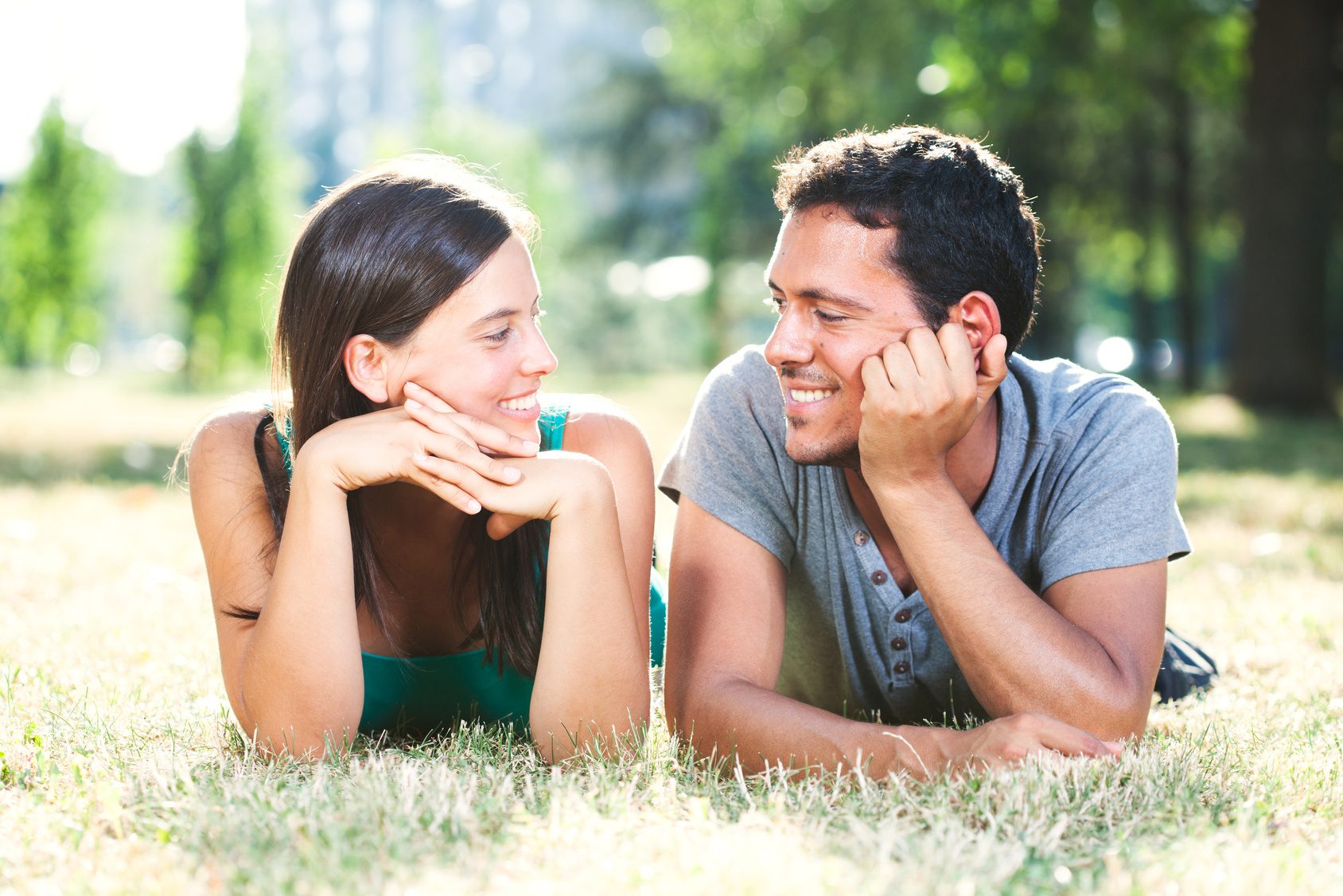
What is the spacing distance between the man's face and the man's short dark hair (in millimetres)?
45

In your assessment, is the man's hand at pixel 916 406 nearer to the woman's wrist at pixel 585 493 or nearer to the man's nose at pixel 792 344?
the man's nose at pixel 792 344

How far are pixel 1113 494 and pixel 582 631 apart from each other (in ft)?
4.49

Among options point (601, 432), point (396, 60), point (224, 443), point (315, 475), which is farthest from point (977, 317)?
point (396, 60)

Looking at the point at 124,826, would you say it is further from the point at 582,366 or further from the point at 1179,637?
the point at 582,366

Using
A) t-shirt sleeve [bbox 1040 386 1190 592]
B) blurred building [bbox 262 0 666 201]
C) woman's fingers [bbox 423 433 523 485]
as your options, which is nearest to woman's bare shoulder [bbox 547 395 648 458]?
woman's fingers [bbox 423 433 523 485]

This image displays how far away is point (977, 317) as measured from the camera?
3.21 metres

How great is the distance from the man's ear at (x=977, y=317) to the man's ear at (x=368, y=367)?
146cm

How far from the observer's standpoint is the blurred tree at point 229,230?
86.5 ft

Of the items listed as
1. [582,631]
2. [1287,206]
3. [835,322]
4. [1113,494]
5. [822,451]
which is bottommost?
[582,631]

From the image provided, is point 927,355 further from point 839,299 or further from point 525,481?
point 525,481

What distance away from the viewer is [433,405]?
3012 mm

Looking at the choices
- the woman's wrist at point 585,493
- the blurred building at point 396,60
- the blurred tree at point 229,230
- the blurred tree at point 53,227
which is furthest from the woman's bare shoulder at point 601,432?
the blurred building at point 396,60

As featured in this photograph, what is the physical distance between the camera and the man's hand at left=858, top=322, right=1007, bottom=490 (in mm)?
2924

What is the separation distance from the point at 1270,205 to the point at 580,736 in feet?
48.0
